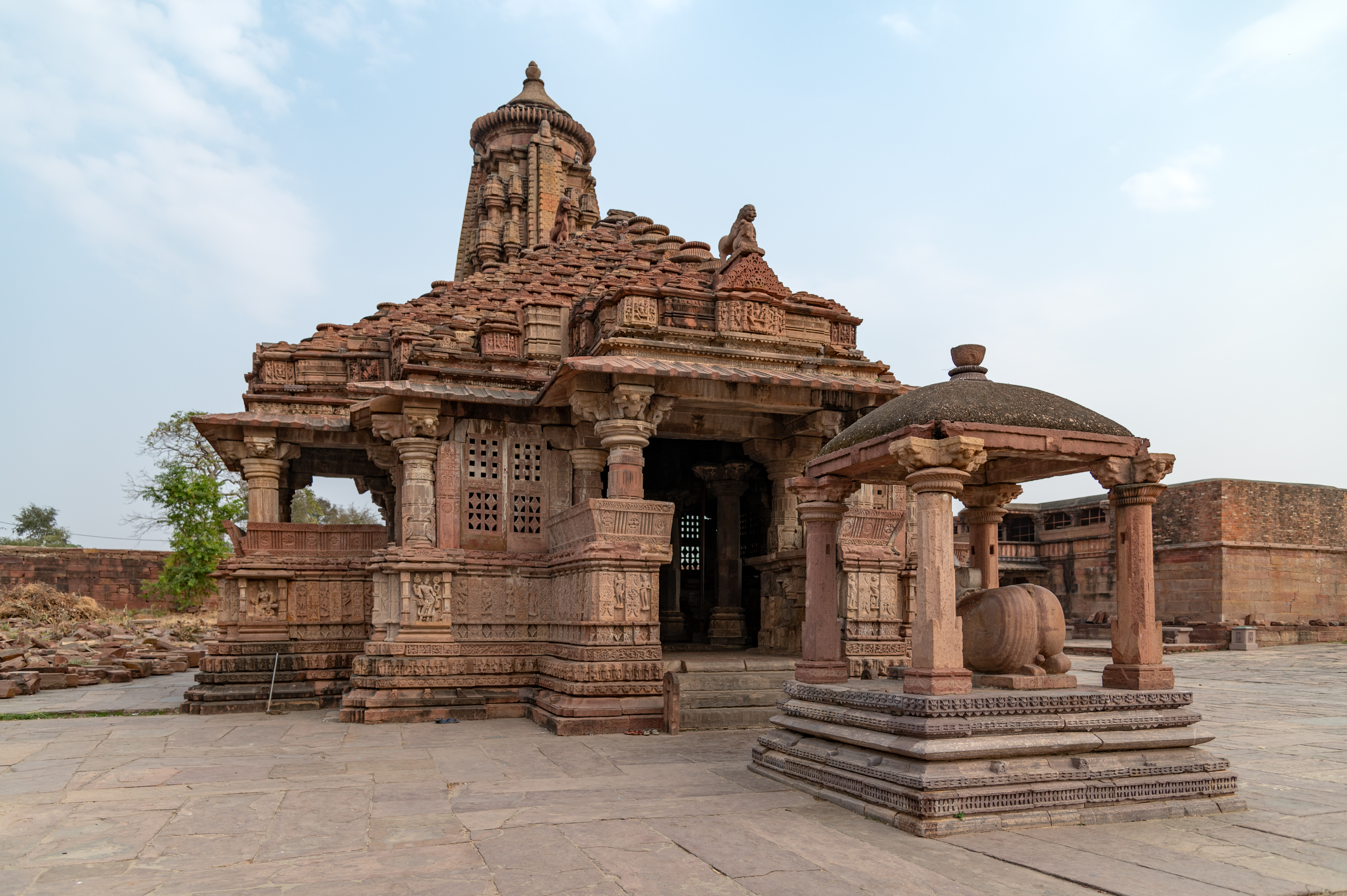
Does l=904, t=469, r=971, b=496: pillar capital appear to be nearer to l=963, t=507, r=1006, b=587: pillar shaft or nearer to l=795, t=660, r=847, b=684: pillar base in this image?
l=795, t=660, r=847, b=684: pillar base

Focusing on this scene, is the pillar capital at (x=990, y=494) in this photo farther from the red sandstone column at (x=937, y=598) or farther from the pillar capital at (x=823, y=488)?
the red sandstone column at (x=937, y=598)

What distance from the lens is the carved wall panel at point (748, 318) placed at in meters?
11.0

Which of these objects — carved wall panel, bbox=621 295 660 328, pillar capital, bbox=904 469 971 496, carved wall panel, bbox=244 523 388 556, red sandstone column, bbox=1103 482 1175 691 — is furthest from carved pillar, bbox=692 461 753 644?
pillar capital, bbox=904 469 971 496

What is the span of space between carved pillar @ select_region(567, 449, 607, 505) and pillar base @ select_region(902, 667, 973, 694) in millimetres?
6084

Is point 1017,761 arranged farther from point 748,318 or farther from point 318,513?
point 318,513

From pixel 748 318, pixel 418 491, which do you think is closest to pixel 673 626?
pixel 418 491

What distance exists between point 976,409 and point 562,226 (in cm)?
1534

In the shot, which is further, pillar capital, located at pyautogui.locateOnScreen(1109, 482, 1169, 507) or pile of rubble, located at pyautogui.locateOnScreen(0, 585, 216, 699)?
pile of rubble, located at pyautogui.locateOnScreen(0, 585, 216, 699)

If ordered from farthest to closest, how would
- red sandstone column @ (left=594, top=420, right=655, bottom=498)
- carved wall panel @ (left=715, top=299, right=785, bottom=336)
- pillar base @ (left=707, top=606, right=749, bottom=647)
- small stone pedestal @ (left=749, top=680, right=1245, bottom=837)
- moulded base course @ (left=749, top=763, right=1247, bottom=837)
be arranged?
1. pillar base @ (left=707, top=606, right=749, bottom=647)
2. carved wall panel @ (left=715, top=299, right=785, bottom=336)
3. red sandstone column @ (left=594, top=420, right=655, bottom=498)
4. small stone pedestal @ (left=749, top=680, right=1245, bottom=837)
5. moulded base course @ (left=749, top=763, right=1247, bottom=837)

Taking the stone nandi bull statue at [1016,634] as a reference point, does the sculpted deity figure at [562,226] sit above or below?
above

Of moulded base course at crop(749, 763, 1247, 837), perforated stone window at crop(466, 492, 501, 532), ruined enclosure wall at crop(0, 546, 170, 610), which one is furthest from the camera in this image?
ruined enclosure wall at crop(0, 546, 170, 610)

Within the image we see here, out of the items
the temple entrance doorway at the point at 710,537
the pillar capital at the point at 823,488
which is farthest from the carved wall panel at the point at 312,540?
the pillar capital at the point at 823,488

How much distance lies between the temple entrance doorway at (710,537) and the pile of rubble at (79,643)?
30.5 feet

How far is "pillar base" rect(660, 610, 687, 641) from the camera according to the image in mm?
14406
